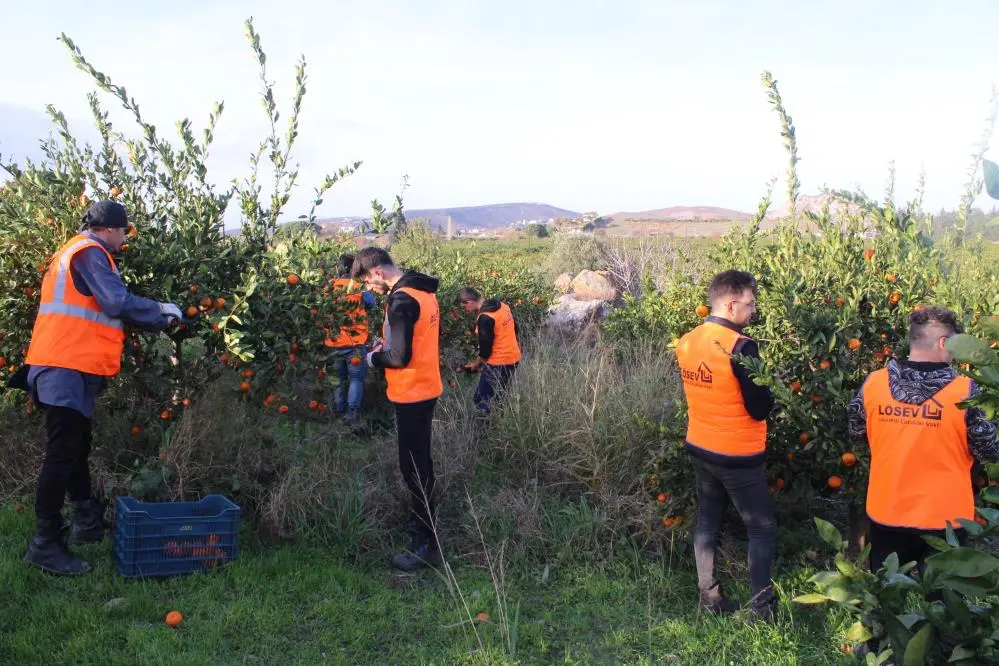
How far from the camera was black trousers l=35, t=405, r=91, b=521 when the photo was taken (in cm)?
411

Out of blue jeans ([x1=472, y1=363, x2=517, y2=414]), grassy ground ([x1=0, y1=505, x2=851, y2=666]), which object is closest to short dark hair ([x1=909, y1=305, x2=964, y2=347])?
grassy ground ([x1=0, y1=505, x2=851, y2=666])

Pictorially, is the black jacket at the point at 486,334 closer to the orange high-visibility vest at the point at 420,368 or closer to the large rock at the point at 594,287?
the orange high-visibility vest at the point at 420,368

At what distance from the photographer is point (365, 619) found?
3.97 m

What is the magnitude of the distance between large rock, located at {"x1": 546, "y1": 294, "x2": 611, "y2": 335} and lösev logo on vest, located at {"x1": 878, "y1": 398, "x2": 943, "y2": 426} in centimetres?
773

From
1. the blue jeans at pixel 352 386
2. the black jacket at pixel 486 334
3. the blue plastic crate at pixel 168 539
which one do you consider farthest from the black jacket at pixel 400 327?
the black jacket at pixel 486 334

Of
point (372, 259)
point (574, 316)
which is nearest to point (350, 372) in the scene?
point (372, 259)

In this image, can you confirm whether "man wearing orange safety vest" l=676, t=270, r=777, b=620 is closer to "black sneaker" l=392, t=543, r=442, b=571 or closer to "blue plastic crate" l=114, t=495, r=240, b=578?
"black sneaker" l=392, t=543, r=442, b=571

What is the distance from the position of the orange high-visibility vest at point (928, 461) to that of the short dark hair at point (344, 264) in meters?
5.13

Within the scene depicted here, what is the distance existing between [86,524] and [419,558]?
6.70 ft

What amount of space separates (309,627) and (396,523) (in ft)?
4.13

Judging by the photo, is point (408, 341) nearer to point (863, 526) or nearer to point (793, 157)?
point (793, 157)

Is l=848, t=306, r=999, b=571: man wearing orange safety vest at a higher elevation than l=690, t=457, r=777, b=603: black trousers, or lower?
higher

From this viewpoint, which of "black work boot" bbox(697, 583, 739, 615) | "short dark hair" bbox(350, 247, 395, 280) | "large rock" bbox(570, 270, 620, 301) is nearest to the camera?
"black work boot" bbox(697, 583, 739, 615)

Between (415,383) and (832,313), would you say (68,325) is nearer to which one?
(415,383)
